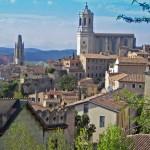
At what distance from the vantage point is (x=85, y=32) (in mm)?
190500

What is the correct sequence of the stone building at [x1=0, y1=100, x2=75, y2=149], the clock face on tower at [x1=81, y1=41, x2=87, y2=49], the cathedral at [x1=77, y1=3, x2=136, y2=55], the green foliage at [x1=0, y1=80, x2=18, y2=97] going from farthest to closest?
the cathedral at [x1=77, y1=3, x2=136, y2=55], the clock face on tower at [x1=81, y1=41, x2=87, y2=49], the green foliage at [x1=0, y1=80, x2=18, y2=97], the stone building at [x1=0, y1=100, x2=75, y2=149]

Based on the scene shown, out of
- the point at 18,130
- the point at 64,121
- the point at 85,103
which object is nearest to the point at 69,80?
the point at 85,103

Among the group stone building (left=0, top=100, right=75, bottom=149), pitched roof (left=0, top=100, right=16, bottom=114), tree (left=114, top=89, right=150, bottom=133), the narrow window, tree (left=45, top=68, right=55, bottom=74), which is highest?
tree (left=114, top=89, right=150, bottom=133)

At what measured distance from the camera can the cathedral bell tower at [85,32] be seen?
620ft

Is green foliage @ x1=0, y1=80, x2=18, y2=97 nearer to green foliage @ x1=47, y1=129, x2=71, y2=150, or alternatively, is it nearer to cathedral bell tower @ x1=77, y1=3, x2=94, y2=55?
green foliage @ x1=47, y1=129, x2=71, y2=150

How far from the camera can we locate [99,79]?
12769cm

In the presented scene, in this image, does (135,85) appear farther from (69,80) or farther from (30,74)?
(30,74)

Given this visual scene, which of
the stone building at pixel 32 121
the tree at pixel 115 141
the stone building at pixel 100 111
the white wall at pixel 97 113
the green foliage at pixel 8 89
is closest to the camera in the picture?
the tree at pixel 115 141

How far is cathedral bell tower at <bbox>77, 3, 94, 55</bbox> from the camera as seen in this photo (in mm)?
189125

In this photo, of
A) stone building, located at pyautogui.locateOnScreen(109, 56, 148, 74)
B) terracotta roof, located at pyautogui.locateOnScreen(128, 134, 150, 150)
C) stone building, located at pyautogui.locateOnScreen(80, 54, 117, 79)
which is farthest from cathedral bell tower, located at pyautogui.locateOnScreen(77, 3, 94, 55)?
terracotta roof, located at pyautogui.locateOnScreen(128, 134, 150, 150)

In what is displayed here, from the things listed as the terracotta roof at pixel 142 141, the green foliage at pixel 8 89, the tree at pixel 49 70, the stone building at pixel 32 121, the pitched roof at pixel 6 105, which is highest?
the pitched roof at pixel 6 105

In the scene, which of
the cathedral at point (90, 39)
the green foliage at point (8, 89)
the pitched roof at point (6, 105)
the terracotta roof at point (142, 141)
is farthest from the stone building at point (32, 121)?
the cathedral at point (90, 39)

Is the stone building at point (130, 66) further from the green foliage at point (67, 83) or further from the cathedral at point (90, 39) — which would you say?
the cathedral at point (90, 39)

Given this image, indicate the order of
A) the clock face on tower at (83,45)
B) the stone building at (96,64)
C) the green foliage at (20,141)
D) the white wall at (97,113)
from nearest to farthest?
the green foliage at (20,141) < the white wall at (97,113) < the stone building at (96,64) < the clock face on tower at (83,45)
